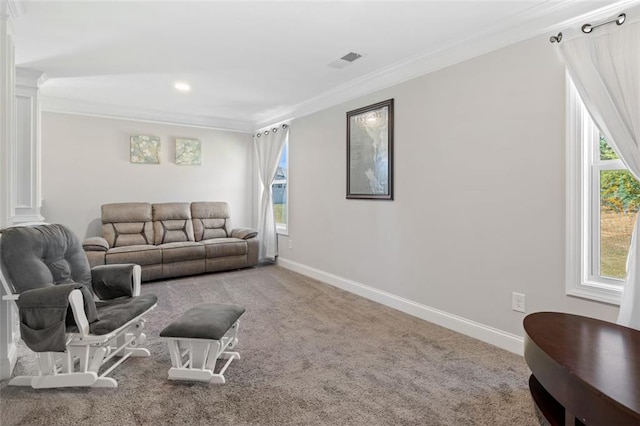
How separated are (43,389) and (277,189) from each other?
4.16 m

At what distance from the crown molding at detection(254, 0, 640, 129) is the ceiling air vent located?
1.27 ft

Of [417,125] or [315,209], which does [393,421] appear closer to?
[417,125]

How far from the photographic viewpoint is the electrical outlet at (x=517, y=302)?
2584 mm

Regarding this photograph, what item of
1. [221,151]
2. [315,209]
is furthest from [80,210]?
[315,209]

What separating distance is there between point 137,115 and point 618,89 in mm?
5736

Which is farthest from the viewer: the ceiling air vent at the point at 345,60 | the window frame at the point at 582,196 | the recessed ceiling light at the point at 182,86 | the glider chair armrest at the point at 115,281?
the recessed ceiling light at the point at 182,86

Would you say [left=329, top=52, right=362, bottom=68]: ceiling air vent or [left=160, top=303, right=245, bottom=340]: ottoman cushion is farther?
[left=329, top=52, right=362, bottom=68]: ceiling air vent

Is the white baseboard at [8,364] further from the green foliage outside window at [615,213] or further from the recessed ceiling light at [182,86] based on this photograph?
the green foliage outside window at [615,213]

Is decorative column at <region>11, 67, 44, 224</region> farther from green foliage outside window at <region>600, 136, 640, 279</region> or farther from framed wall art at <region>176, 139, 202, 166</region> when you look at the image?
green foliage outside window at <region>600, 136, 640, 279</region>

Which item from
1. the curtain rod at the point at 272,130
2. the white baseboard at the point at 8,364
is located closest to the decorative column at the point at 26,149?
the white baseboard at the point at 8,364

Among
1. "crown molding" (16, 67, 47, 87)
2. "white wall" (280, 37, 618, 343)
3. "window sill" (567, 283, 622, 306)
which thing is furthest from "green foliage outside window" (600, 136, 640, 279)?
"crown molding" (16, 67, 47, 87)

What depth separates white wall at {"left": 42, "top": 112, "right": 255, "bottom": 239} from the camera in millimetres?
4938

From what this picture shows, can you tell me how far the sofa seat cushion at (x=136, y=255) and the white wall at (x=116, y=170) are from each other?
3.29ft

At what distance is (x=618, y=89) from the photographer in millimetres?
2045
